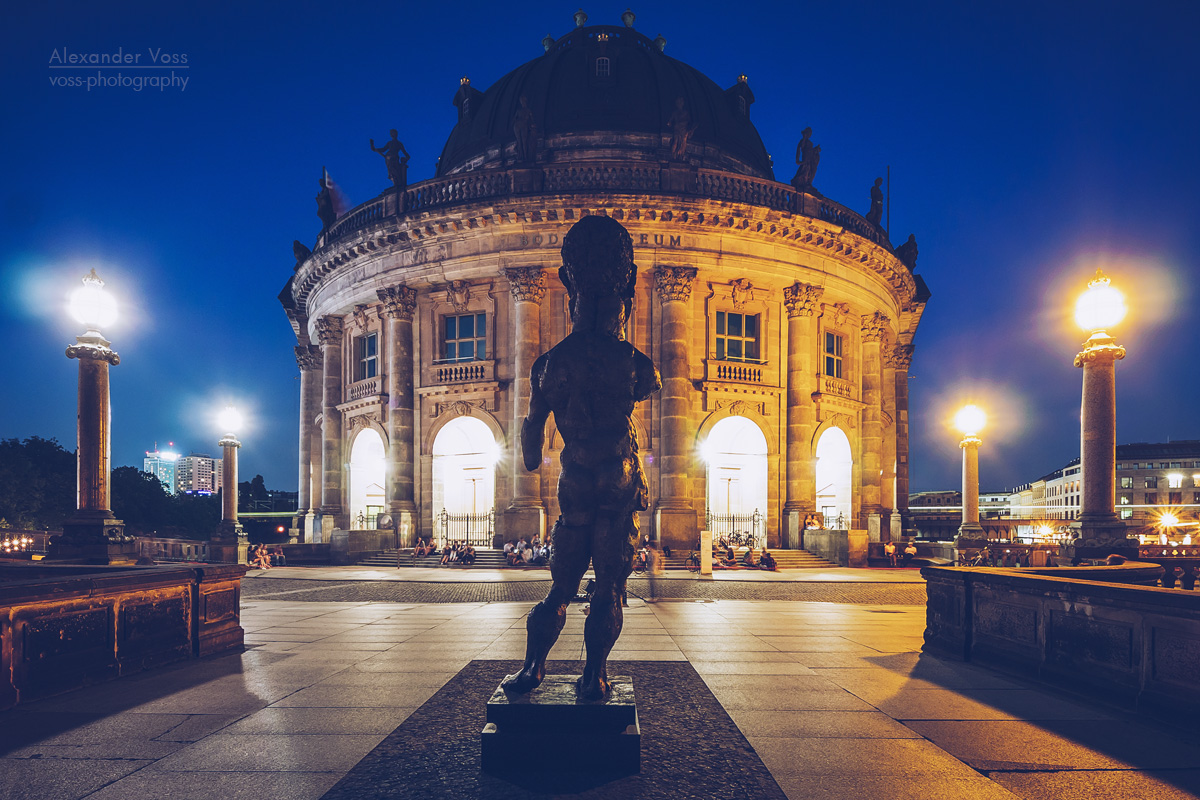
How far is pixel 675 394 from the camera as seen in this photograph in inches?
945

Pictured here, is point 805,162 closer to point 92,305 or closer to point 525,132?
point 525,132

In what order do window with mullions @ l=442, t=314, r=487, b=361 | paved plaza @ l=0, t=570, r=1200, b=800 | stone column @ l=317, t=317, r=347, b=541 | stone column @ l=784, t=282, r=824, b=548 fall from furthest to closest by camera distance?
stone column @ l=317, t=317, r=347, b=541 < window with mullions @ l=442, t=314, r=487, b=361 < stone column @ l=784, t=282, r=824, b=548 < paved plaza @ l=0, t=570, r=1200, b=800

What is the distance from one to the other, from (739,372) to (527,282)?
9.04 m

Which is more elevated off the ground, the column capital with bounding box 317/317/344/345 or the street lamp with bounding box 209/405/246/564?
the column capital with bounding box 317/317/344/345

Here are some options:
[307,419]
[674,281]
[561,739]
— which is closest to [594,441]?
[561,739]

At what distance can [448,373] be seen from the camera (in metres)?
26.3

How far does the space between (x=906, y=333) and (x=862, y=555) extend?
2102cm

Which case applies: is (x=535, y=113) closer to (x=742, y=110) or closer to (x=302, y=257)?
(x=742, y=110)

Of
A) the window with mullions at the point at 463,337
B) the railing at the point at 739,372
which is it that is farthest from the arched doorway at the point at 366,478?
the railing at the point at 739,372

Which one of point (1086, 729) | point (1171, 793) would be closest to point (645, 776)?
point (1171, 793)

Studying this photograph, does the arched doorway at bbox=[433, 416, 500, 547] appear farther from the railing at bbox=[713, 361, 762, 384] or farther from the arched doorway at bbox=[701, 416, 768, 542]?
the railing at bbox=[713, 361, 762, 384]

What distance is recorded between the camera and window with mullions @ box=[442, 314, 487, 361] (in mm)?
26688

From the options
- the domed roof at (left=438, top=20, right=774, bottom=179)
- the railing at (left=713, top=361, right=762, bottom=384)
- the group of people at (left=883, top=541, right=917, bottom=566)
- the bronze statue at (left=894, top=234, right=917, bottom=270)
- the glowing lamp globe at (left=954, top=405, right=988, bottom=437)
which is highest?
the domed roof at (left=438, top=20, right=774, bottom=179)

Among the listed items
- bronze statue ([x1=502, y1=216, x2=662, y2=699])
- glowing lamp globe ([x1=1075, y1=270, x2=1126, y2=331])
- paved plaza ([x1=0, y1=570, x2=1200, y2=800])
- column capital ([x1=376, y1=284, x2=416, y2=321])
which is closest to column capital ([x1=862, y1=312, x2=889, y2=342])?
column capital ([x1=376, y1=284, x2=416, y2=321])
